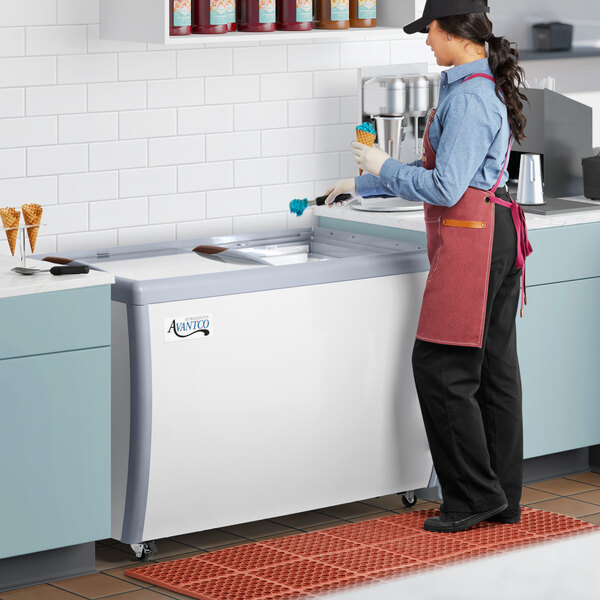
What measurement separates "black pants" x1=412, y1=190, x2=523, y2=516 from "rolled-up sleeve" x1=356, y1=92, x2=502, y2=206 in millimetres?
185

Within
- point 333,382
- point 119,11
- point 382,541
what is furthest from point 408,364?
point 119,11

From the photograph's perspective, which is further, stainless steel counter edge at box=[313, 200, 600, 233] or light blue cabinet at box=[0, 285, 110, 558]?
stainless steel counter edge at box=[313, 200, 600, 233]

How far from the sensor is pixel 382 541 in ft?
10.8

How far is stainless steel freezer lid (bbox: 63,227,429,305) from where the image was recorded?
3.03 metres

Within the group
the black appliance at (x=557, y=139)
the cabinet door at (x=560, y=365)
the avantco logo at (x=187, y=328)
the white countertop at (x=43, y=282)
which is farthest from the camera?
the black appliance at (x=557, y=139)

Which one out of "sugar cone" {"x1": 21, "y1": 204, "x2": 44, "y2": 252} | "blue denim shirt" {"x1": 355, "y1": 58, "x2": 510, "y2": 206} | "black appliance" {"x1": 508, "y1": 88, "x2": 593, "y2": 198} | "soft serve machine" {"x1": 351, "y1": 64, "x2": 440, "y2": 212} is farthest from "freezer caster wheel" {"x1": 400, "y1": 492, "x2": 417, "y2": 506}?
"sugar cone" {"x1": 21, "y1": 204, "x2": 44, "y2": 252}

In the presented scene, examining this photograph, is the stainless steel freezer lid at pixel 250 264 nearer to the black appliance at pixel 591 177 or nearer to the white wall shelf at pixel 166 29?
the white wall shelf at pixel 166 29

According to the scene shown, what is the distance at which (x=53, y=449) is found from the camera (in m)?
2.90

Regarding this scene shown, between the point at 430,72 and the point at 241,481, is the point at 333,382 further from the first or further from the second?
the point at 430,72

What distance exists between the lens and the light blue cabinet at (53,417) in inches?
110

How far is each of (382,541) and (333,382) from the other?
0.47m

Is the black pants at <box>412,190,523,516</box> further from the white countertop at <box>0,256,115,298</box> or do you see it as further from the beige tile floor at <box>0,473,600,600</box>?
the white countertop at <box>0,256,115,298</box>

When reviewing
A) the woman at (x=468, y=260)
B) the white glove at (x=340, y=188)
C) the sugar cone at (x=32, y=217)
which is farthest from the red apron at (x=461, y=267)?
the sugar cone at (x=32, y=217)

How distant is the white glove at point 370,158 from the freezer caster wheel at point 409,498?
106 cm
